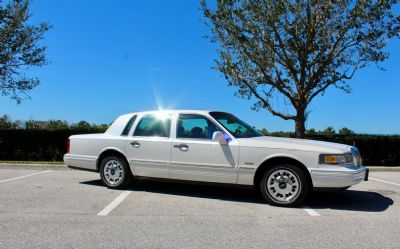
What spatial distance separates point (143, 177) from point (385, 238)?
450 cm

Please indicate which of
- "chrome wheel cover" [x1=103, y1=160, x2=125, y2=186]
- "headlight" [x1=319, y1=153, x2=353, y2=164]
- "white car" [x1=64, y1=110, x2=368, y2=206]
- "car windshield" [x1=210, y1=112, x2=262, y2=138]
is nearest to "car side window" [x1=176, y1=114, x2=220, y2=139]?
"white car" [x1=64, y1=110, x2=368, y2=206]

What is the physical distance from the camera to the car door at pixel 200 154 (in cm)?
739

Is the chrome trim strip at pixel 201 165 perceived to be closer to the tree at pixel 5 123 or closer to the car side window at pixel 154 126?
the car side window at pixel 154 126

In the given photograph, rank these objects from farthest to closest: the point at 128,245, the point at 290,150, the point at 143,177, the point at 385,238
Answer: the point at 143,177, the point at 290,150, the point at 385,238, the point at 128,245

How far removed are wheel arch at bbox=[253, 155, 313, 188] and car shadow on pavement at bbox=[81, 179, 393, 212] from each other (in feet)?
1.32

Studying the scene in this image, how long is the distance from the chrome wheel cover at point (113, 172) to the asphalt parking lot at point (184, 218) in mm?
248

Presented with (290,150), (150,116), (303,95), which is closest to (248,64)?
(303,95)

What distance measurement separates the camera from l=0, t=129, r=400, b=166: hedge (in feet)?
49.1

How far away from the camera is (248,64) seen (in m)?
15.6

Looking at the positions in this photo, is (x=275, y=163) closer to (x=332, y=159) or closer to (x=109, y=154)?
Answer: (x=332, y=159)

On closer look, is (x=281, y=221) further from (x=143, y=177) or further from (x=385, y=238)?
(x=143, y=177)

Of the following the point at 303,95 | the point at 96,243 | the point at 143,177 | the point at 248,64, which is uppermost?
the point at 248,64

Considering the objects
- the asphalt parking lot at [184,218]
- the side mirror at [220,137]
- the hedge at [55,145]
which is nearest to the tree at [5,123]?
the hedge at [55,145]

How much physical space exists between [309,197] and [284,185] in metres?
1.18
